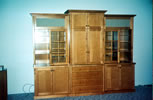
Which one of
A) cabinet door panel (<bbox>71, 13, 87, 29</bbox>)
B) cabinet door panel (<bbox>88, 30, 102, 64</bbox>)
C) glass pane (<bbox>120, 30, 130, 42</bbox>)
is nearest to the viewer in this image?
cabinet door panel (<bbox>71, 13, 87, 29</bbox>)

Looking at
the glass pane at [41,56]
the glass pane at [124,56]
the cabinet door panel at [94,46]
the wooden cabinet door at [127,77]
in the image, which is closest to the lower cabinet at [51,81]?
the glass pane at [41,56]

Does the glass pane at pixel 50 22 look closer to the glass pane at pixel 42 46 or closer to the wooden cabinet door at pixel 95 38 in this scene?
the glass pane at pixel 42 46

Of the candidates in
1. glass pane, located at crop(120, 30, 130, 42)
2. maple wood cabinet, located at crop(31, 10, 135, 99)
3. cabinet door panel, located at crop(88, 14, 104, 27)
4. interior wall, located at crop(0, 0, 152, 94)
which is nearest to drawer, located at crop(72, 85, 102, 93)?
maple wood cabinet, located at crop(31, 10, 135, 99)

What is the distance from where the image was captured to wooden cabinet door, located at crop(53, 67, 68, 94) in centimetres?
415

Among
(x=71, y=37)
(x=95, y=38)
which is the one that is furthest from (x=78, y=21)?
(x=95, y=38)

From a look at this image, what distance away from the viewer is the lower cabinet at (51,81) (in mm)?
4086

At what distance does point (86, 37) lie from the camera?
4.25m

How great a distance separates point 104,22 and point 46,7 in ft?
5.61

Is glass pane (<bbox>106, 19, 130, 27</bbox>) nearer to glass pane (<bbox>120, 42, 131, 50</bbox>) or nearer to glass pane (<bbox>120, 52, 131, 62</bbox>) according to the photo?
glass pane (<bbox>120, 42, 131, 50</bbox>)

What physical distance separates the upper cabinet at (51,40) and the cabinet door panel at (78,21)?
0.70ft

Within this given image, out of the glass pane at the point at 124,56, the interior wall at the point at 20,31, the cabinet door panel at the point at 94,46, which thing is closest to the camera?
the cabinet door panel at the point at 94,46

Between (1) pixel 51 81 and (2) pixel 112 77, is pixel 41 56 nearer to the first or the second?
(1) pixel 51 81

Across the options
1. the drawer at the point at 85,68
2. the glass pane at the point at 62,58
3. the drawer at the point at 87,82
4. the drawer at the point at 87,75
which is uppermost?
the glass pane at the point at 62,58

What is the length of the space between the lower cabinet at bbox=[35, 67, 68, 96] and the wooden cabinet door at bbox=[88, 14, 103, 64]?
81cm
